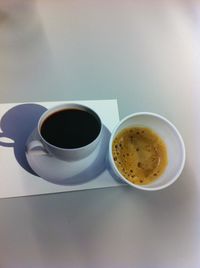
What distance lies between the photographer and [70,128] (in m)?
0.38

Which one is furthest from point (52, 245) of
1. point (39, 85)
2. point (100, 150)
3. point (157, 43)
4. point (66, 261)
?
point (157, 43)

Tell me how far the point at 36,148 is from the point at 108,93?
17 centimetres

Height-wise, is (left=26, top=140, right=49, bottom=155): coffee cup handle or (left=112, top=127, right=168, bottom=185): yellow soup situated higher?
(left=26, top=140, right=49, bottom=155): coffee cup handle

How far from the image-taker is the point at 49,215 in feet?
1.30

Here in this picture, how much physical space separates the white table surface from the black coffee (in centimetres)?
9

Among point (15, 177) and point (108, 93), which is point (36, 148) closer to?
point (15, 177)

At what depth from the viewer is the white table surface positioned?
0.39m

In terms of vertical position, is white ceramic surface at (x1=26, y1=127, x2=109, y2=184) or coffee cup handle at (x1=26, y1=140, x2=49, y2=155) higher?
coffee cup handle at (x1=26, y1=140, x2=49, y2=155)

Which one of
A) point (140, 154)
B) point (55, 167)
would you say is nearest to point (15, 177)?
point (55, 167)

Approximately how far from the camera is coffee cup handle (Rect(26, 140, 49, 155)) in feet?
1.22

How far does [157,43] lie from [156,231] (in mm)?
349

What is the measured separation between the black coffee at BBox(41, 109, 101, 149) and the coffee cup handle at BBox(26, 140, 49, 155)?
2 centimetres

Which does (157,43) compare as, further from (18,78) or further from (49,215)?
(49,215)

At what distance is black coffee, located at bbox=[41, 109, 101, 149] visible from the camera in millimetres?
366
